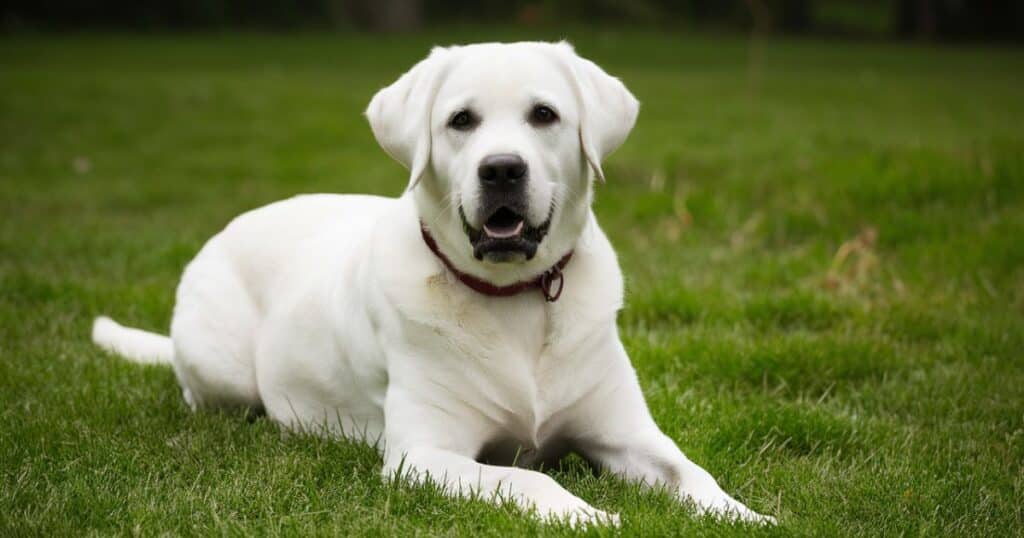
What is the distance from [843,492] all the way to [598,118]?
55.2 inches

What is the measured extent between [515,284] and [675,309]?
7.67 feet

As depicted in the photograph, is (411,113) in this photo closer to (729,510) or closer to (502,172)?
(502,172)

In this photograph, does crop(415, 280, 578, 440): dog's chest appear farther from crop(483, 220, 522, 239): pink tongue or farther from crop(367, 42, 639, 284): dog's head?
crop(483, 220, 522, 239): pink tongue

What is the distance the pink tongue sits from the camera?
3.65m

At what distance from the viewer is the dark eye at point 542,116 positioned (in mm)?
3695

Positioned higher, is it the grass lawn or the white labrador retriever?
the white labrador retriever

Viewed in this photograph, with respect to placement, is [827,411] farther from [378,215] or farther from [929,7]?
[929,7]

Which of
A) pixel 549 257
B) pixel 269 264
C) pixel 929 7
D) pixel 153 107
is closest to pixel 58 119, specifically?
pixel 153 107

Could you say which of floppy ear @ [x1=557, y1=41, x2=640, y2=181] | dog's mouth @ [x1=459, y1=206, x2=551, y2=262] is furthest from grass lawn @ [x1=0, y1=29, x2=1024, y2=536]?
floppy ear @ [x1=557, y1=41, x2=640, y2=181]

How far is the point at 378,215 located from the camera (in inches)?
176

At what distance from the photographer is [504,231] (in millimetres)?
3668

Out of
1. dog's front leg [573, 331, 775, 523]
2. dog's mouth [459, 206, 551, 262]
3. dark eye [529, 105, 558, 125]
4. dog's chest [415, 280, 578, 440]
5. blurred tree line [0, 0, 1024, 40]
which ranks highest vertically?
dark eye [529, 105, 558, 125]

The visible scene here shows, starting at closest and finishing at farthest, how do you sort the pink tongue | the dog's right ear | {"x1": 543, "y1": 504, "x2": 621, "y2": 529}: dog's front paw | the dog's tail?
{"x1": 543, "y1": 504, "x2": 621, "y2": 529}: dog's front paw < the pink tongue < the dog's right ear < the dog's tail

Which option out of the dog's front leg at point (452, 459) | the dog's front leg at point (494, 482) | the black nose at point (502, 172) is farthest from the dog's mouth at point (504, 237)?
the dog's front leg at point (494, 482)
